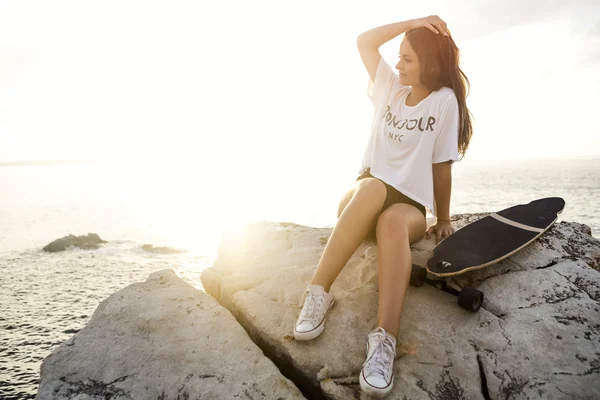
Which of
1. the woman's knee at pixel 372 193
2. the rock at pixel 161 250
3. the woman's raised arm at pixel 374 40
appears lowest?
the rock at pixel 161 250

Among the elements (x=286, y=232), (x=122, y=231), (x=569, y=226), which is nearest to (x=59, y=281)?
(x=286, y=232)

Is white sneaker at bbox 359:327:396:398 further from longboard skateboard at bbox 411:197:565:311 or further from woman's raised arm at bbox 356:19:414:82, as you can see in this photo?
woman's raised arm at bbox 356:19:414:82

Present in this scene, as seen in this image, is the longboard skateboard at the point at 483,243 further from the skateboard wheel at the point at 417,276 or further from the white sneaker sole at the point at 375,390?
the white sneaker sole at the point at 375,390

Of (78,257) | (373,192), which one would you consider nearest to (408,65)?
(373,192)

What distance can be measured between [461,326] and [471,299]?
0.24m

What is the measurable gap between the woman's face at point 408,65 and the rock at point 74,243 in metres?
10.8

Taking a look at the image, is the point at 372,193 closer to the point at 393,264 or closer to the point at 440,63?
the point at 393,264

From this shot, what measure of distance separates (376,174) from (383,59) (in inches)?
50.9

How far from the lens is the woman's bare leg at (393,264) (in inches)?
110

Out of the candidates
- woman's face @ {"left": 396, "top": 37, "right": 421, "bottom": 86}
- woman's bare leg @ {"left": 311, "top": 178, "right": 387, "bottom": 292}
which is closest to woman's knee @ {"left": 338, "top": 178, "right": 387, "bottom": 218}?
woman's bare leg @ {"left": 311, "top": 178, "right": 387, "bottom": 292}

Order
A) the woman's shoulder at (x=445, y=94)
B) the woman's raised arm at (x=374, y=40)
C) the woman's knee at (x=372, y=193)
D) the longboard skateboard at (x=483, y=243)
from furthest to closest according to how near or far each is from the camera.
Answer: the woman's raised arm at (x=374, y=40) → the woman's shoulder at (x=445, y=94) → the longboard skateboard at (x=483, y=243) → the woman's knee at (x=372, y=193)

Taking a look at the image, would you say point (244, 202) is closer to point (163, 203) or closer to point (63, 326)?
point (163, 203)

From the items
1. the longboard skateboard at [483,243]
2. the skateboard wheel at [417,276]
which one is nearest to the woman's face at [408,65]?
the longboard skateboard at [483,243]

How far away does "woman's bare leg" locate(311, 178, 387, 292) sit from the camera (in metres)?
3.12
